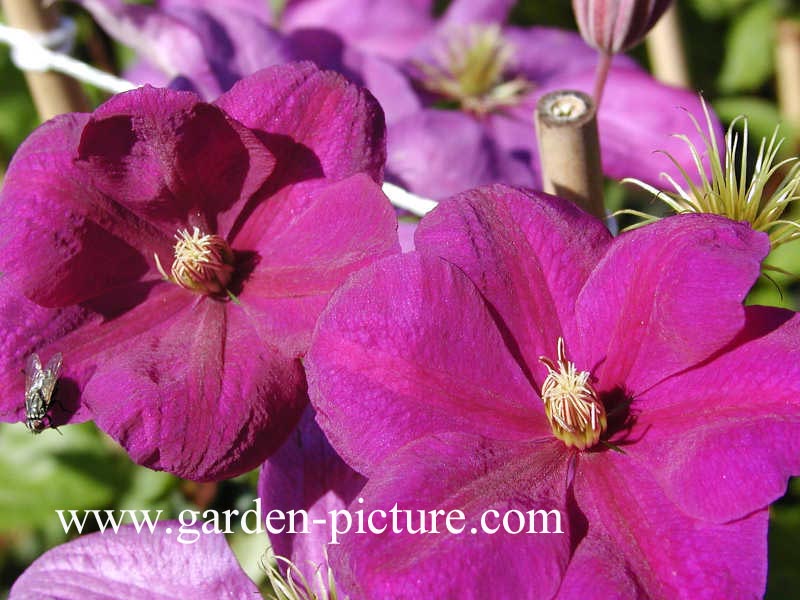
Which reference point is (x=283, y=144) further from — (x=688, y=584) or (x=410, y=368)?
(x=688, y=584)

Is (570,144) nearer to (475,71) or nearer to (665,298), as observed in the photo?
(665,298)

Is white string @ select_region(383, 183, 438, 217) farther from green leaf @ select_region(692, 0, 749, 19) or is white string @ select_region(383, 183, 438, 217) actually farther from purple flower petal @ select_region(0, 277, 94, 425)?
green leaf @ select_region(692, 0, 749, 19)

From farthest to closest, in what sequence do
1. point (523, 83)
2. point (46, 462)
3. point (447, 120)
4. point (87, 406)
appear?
1. point (46, 462)
2. point (523, 83)
3. point (447, 120)
4. point (87, 406)

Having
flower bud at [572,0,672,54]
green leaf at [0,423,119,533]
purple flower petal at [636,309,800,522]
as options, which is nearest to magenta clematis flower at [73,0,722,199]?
A: flower bud at [572,0,672,54]

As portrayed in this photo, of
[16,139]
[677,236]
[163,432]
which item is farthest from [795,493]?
[16,139]

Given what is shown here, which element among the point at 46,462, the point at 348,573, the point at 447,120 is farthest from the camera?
the point at 46,462

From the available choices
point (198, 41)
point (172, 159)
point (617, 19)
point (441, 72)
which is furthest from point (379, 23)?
point (172, 159)
